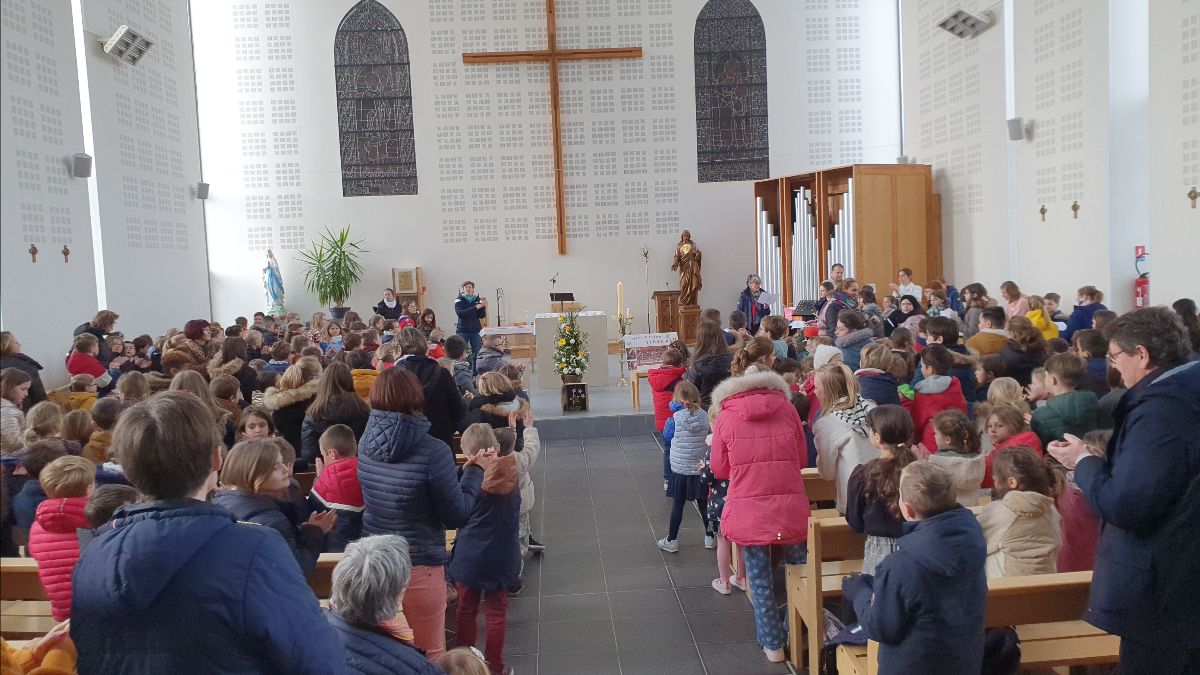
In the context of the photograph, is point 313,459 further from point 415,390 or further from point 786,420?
point 786,420

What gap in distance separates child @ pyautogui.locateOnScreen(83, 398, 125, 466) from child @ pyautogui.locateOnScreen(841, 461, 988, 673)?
11.8ft

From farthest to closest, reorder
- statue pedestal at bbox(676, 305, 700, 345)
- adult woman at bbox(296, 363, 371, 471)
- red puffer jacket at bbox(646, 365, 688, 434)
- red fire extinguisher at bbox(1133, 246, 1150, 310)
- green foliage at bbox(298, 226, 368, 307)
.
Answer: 1. statue pedestal at bbox(676, 305, 700, 345)
2. green foliage at bbox(298, 226, 368, 307)
3. red fire extinguisher at bbox(1133, 246, 1150, 310)
4. red puffer jacket at bbox(646, 365, 688, 434)
5. adult woman at bbox(296, 363, 371, 471)

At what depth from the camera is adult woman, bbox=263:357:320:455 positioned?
17.6 ft

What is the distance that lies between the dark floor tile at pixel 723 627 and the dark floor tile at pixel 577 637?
1.44 feet

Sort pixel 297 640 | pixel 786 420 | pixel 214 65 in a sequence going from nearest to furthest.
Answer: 1. pixel 297 640
2. pixel 786 420
3. pixel 214 65

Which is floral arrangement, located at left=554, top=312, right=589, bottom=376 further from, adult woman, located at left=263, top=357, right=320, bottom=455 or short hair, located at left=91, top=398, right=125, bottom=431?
short hair, located at left=91, top=398, right=125, bottom=431

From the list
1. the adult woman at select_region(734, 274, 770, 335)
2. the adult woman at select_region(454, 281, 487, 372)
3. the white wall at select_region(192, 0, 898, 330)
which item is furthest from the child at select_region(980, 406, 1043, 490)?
the white wall at select_region(192, 0, 898, 330)

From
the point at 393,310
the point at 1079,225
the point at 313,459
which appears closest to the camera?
the point at 313,459

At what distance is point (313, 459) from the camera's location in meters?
5.13

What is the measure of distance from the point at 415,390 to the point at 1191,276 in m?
7.13

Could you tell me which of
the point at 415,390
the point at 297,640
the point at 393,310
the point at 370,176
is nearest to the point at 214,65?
the point at 370,176

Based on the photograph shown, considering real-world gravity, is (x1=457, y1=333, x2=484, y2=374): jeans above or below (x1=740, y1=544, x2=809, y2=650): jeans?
above

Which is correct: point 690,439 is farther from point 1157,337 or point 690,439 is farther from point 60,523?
point 60,523

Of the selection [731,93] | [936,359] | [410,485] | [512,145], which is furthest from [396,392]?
[731,93]
